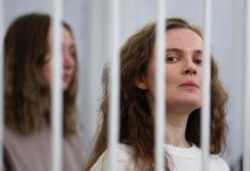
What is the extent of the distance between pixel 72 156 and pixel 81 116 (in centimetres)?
12

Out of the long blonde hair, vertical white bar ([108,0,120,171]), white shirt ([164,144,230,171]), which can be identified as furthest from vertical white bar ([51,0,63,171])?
the long blonde hair

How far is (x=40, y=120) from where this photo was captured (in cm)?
118

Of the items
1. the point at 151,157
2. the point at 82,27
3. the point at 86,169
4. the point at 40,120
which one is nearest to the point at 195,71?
the point at 151,157

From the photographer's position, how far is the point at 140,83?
1.05 meters

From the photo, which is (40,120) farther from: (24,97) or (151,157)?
(151,157)

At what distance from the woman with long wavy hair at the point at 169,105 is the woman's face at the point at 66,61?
166 millimetres

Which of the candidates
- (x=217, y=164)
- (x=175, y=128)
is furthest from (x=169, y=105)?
(x=217, y=164)

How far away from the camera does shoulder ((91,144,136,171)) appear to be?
92cm

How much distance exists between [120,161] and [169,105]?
→ 5.9 inches

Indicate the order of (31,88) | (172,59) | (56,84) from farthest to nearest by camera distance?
(31,88), (172,59), (56,84)

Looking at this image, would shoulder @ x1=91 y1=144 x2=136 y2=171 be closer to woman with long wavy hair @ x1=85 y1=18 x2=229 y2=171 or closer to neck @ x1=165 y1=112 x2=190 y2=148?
woman with long wavy hair @ x1=85 y1=18 x2=229 y2=171

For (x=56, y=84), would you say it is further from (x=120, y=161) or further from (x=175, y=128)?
(x=175, y=128)

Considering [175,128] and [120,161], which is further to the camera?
[175,128]

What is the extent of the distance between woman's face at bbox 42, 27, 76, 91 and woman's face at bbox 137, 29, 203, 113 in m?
0.30
